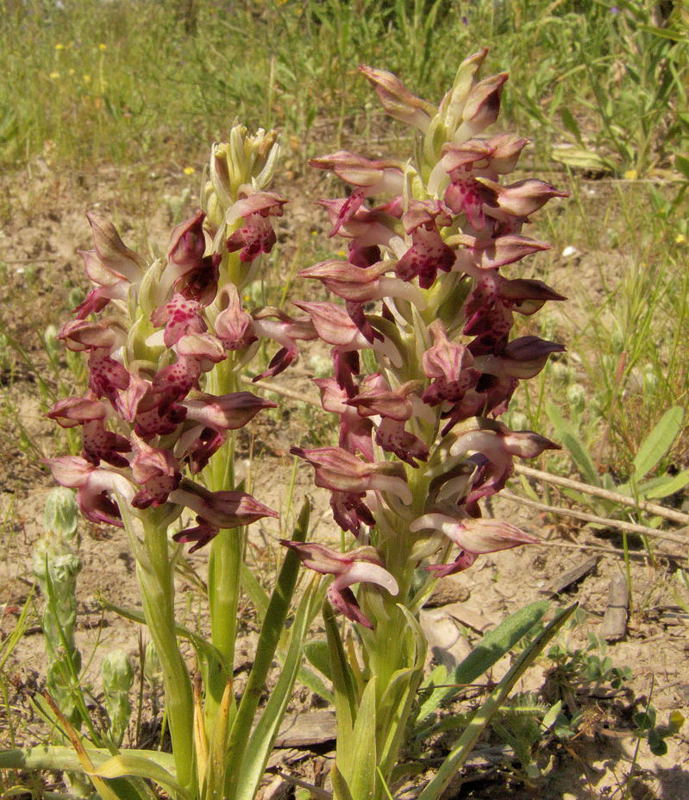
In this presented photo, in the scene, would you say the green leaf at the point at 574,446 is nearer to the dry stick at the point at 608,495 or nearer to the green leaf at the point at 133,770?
the dry stick at the point at 608,495

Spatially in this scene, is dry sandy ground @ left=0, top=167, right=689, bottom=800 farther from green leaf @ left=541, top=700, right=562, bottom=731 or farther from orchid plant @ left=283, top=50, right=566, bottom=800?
orchid plant @ left=283, top=50, right=566, bottom=800

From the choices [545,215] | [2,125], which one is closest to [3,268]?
[2,125]

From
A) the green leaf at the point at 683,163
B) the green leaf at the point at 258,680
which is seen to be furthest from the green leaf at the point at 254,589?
the green leaf at the point at 683,163

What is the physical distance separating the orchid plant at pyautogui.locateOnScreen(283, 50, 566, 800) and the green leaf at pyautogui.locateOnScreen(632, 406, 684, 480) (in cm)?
141

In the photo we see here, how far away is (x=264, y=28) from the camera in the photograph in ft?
20.7

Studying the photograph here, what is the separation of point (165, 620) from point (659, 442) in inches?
75.3

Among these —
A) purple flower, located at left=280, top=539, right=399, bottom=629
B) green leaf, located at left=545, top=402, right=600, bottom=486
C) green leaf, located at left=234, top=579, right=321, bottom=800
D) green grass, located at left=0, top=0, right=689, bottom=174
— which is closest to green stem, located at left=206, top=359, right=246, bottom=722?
green leaf, located at left=234, top=579, right=321, bottom=800

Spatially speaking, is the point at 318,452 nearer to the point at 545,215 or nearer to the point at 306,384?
the point at 306,384

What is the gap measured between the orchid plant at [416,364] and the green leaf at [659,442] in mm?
1411

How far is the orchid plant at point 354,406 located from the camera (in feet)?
4.38

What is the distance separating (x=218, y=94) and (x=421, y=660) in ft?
17.7

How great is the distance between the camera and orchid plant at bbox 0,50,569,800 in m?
1.33

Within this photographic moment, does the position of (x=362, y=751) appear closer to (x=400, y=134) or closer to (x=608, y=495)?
(x=608, y=495)

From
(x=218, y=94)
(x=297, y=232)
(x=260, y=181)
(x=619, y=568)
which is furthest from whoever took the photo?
(x=218, y=94)
